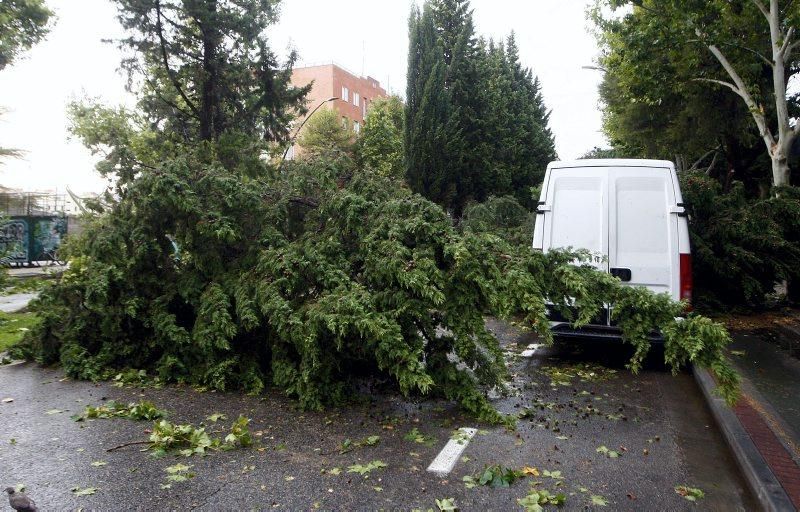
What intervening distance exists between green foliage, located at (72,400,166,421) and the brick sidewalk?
4731 mm

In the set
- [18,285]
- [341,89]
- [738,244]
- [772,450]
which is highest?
[341,89]

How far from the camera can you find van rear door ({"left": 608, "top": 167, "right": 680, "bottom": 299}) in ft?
24.0

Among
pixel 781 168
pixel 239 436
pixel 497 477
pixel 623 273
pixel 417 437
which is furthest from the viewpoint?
pixel 781 168

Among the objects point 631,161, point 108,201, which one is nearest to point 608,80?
point 631,161

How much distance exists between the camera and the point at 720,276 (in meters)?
11.0

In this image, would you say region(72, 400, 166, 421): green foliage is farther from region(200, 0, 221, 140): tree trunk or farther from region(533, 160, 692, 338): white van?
region(200, 0, 221, 140): tree trunk

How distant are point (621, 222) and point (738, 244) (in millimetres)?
4935

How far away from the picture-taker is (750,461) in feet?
14.0

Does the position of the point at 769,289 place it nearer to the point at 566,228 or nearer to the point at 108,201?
the point at 566,228

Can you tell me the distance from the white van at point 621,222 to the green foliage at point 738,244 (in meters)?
3.54

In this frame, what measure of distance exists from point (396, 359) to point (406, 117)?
30990mm

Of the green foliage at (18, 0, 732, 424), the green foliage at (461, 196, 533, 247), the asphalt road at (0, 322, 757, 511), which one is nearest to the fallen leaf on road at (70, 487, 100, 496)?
the asphalt road at (0, 322, 757, 511)

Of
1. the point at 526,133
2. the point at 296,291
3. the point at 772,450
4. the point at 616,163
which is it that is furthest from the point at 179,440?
the point at 526,133

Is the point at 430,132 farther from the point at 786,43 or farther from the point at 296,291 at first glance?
the point at 296,291
